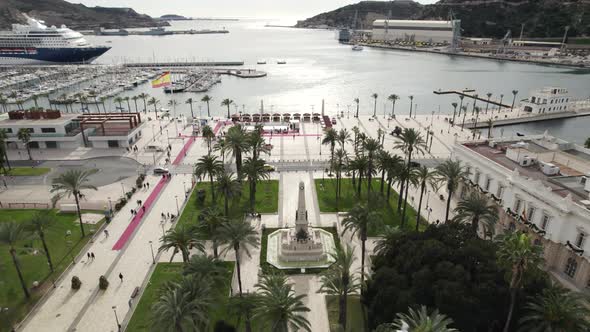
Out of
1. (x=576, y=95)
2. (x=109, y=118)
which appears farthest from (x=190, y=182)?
(x=576, y=95)

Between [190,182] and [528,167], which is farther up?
[528,167]

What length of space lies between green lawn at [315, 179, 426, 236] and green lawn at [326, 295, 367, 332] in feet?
42.7

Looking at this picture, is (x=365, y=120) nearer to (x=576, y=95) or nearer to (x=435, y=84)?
(x=435, y=84)

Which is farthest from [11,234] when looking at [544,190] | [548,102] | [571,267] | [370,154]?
[548,102]

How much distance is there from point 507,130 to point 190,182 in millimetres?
85114

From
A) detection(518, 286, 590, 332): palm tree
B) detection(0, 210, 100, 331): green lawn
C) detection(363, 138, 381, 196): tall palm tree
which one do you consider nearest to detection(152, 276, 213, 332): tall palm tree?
detection(0, 210, 100, 331): green lawn

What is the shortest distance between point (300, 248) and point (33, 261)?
1220 inches

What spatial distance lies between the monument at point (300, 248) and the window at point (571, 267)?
82.5 feet

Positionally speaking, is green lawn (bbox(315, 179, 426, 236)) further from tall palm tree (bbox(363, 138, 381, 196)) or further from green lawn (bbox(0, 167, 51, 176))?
green lawn (bbox(0, 167, 51, 176))

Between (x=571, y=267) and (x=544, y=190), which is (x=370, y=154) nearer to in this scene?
(x=544, y=190)

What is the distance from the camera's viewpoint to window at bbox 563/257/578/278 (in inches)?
1497

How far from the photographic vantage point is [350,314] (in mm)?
34781

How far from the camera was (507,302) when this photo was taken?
1131 inches

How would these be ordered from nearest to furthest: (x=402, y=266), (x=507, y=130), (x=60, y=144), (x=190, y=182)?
1. (x=402, y=266)
2. (x=190, y=182)
3. (x=60, y=144)
4. (x=507, y=130)
